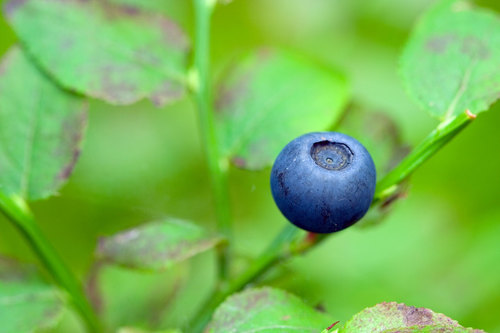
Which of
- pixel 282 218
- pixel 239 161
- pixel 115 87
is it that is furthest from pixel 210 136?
pixel 282 218

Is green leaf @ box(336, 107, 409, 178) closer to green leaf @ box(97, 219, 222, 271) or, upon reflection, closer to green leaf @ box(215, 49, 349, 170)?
green leaf @ box(215, 49, 349, 170)

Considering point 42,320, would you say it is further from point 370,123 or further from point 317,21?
point 317,21

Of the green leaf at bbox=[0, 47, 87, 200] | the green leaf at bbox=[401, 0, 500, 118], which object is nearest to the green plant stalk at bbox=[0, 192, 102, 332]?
the green leaf at bbox=[0, 47, 87, 200]

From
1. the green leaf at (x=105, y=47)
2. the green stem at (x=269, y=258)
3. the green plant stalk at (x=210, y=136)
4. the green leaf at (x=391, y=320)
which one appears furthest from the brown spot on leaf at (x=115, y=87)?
the green leaf at (x=391, y=320)

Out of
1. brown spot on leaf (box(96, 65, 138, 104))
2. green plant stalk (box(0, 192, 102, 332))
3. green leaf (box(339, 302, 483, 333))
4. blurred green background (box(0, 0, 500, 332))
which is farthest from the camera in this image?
blurred green background (box(0, 0, 500, 332))

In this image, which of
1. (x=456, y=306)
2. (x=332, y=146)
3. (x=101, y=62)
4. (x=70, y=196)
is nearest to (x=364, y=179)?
(x=332, y=146)

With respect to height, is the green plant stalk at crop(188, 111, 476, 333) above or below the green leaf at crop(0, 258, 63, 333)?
above

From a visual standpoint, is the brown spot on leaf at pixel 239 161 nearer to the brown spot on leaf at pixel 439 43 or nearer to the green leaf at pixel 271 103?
the green leaf at pixel 271 103
